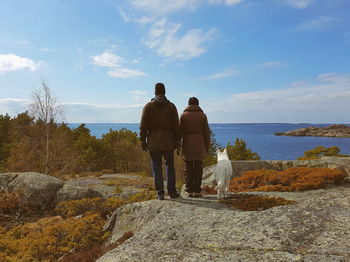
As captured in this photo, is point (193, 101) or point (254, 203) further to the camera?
point (193, 101)

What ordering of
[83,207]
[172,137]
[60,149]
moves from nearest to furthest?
1. [172,137]
2. [83,207]
3. [60,149]

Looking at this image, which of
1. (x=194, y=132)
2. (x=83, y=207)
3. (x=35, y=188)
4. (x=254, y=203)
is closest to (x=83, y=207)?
(x=83, y=207)

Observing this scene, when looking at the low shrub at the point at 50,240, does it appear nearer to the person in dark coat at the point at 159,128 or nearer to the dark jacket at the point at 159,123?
the person in dark coat at the point at 159,128

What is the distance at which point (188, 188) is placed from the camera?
823 centimetres

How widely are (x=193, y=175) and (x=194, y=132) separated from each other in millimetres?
1344

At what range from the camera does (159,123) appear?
23.8 ft

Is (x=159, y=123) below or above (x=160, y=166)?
above

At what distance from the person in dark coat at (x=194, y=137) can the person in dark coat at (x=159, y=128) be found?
49 cm

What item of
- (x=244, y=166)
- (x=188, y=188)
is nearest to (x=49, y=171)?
(x=244, y=166)

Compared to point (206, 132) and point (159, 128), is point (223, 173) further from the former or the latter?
point (159, 128)

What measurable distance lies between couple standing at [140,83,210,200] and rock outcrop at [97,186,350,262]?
1634mm

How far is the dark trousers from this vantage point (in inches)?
314

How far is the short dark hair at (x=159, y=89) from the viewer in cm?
722

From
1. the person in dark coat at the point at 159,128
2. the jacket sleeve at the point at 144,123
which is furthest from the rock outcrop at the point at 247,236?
the jacket sleeve at the point at 144,123
